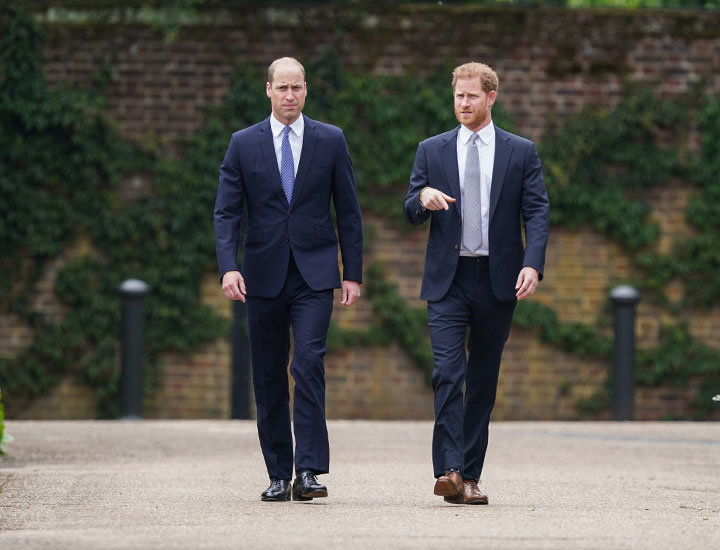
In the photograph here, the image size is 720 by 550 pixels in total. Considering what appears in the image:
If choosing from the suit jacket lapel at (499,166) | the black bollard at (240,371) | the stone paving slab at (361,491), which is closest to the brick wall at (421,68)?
the black bollard at (240,371)

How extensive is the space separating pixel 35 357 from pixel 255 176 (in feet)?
21.5

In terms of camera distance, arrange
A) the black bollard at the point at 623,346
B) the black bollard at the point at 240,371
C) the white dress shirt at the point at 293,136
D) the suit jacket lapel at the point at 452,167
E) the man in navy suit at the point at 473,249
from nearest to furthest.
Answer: the man in navy suit at the point at 473,249
the suit jacket lapel at the point at 452,167
the white dress shirt at the point at 293,136
the black bollard at the point at 623,346
the black bollard at the point at 240,371

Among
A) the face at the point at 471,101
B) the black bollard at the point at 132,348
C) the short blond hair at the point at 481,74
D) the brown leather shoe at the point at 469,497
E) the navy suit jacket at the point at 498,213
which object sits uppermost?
the short blond hair at the point at 481,74

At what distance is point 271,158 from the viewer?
6465 mm

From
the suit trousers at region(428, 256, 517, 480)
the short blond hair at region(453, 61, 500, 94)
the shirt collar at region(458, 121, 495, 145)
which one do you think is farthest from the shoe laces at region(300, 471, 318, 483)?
the short blond hair at region(453, 61, 500, 94)

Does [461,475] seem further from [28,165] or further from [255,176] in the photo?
[28,165]

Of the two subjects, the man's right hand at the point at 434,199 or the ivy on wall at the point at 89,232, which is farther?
the ivy on wall at the point at 89,232

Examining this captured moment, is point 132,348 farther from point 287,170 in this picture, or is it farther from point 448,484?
point 448,484

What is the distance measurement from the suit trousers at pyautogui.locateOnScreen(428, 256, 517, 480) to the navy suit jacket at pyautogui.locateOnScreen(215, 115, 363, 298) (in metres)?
0.46

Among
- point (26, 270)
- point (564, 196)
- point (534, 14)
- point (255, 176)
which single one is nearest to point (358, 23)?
point (534, 14)

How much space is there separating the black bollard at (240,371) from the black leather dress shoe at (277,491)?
5.44 m

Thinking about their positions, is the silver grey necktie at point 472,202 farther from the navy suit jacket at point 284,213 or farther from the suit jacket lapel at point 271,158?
the suit jacket lapel at point 271,158

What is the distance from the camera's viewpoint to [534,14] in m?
12.7

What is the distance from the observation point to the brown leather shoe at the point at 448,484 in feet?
20.2
